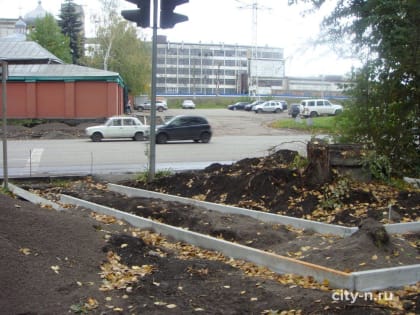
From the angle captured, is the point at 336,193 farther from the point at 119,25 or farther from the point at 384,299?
the point at 119,25

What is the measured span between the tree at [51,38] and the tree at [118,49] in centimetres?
382

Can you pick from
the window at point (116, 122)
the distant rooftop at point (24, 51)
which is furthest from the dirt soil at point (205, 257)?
the distant rooftop at point (24, 51)

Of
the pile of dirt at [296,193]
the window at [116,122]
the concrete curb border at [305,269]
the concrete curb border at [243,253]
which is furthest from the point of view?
the window at [116,122]

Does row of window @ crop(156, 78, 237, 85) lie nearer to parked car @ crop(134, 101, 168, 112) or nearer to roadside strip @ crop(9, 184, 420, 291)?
parked car @ crop(134, 101, 168, 112)

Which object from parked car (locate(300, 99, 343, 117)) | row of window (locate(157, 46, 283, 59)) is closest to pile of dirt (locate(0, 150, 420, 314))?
parked car (locate(300, 99, 343, 117))

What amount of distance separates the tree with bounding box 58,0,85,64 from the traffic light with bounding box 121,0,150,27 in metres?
77.2

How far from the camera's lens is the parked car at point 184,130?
3075 centimetres

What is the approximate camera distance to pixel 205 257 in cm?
652

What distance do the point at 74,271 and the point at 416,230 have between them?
14.2 feet

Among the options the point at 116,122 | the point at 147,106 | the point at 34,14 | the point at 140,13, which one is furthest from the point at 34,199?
the point at 34,14

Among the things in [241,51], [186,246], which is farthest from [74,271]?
[241,51]

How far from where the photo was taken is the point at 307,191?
8.57 m

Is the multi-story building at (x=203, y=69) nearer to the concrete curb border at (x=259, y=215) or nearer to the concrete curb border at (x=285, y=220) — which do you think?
the concrete curb border at (x=259, y=215)

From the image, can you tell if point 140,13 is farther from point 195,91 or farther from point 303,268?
point 195,91
